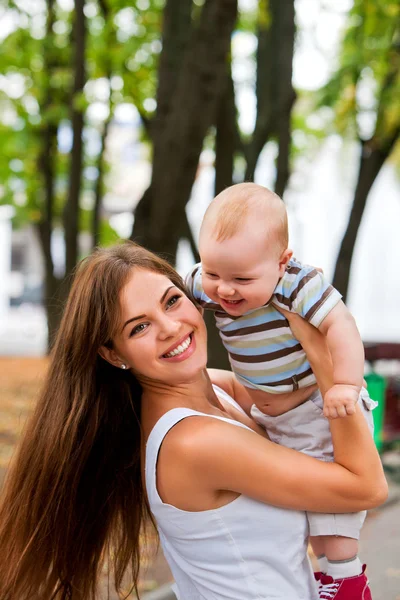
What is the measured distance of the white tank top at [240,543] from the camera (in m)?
2.25

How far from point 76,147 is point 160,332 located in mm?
7995

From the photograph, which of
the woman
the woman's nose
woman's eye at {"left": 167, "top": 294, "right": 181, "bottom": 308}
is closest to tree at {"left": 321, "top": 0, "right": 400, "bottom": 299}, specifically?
the woman

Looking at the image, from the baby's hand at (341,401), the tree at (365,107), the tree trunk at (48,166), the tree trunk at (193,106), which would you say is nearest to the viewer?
the baby's hand at (341,401)

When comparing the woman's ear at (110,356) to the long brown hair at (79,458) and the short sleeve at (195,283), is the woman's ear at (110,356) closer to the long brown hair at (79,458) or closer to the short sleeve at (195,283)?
the long brown hair at (79,458)

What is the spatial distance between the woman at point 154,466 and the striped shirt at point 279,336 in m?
0.08

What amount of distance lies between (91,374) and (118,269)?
0.37m

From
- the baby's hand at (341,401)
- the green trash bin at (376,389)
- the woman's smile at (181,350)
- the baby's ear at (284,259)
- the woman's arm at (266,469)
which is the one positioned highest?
the baby's ear at (284,259)

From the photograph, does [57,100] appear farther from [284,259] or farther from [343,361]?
[343,361]

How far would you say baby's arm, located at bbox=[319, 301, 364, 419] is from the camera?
217 centimetres

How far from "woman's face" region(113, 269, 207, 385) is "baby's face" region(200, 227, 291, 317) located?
132 millimetres

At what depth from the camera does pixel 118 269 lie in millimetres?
2420

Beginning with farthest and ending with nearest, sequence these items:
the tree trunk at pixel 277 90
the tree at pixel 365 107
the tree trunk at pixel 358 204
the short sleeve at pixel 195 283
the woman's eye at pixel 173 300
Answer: the tree trunk at pixel 358 204
the tree at pixel 365 107
the tree trunk at pixel 277 90
the short sleeve at pixel 195 283
the woman's eye at pixel 173 300

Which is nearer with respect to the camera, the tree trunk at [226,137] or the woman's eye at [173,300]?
the woman's eye at [173,300]

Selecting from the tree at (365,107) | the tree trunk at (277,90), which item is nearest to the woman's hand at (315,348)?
the tree trunk at (277,90)
